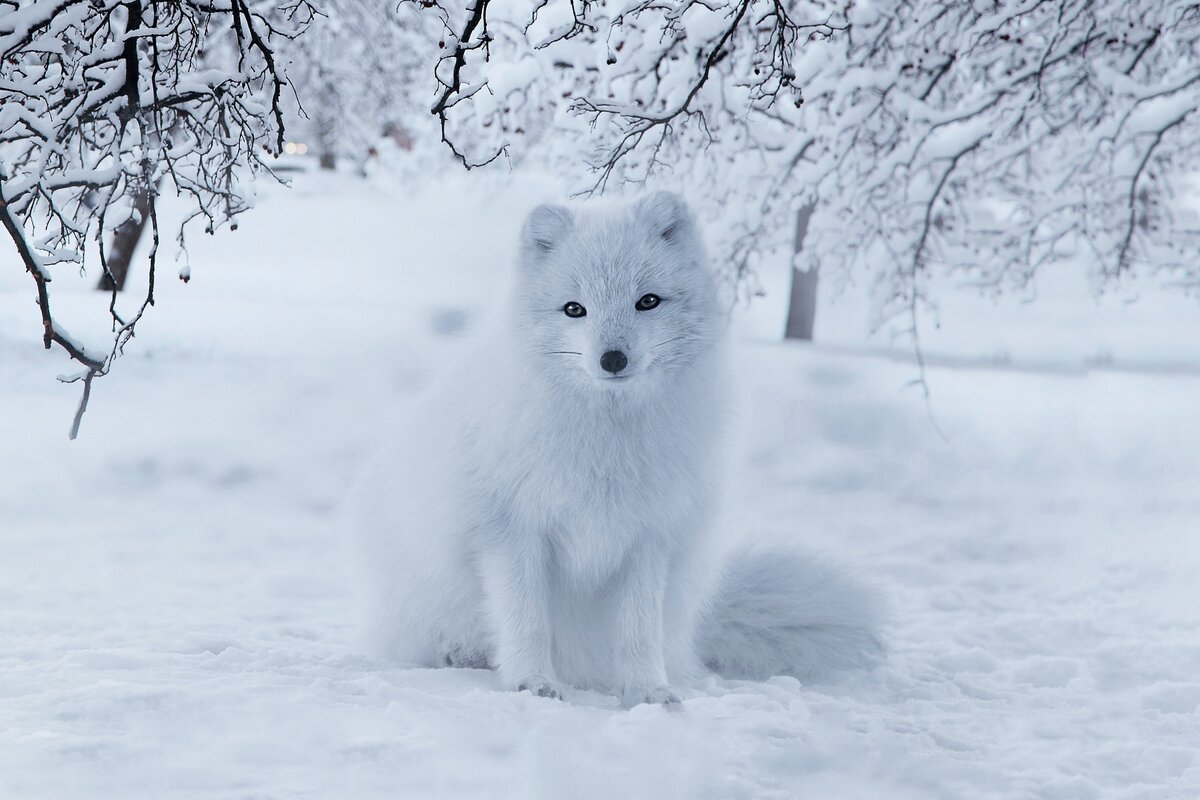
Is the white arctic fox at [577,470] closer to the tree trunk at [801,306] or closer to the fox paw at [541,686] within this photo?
the fox paw at [541,686]

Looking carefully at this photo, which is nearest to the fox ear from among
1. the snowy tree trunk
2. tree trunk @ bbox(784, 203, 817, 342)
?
the snowy tree trunk

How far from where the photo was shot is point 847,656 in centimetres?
423

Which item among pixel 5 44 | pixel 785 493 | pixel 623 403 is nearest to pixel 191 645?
pixel 623 403

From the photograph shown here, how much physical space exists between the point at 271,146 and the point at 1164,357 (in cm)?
1088

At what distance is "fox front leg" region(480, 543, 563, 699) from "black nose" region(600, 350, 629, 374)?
2.31 feet

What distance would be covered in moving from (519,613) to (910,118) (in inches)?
154

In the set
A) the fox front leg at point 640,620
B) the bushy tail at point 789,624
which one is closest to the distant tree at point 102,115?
the fox front leg at point 640,620

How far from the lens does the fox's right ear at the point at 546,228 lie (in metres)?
3.53

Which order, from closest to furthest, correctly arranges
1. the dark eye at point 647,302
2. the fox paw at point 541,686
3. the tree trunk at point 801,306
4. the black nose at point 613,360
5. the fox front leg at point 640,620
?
the black nose at point 613,360, the dark eye at point 647,302, the fox paw at point 541,686, the fox front leg at point 640,620, the tree trunk at point 801,306

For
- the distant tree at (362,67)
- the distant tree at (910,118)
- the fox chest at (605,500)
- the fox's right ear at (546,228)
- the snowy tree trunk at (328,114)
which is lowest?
the fox chest at (605,500)

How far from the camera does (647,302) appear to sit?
Answer: 3.39 m

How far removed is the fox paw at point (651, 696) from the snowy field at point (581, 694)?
7 centimetres

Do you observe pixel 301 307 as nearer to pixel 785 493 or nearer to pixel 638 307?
pixel 785 493

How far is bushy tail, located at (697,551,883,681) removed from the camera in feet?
13.7
